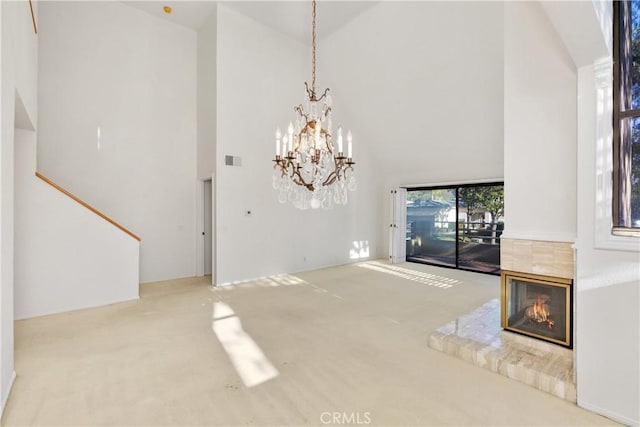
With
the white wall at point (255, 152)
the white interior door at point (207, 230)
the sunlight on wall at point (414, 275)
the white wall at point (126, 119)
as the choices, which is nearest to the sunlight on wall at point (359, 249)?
the sunlight on wall at point (414, 275)

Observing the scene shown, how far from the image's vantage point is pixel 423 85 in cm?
579

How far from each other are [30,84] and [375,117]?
5981 millimetres

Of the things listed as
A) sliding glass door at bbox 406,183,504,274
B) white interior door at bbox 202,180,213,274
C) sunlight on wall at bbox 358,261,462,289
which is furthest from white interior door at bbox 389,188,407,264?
white interior door at bbox 202,180,213,274

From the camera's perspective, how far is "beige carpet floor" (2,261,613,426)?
2051 millimetres

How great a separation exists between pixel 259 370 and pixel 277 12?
597 centimetres

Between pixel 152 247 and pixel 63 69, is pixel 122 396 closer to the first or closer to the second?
pixel 152 247

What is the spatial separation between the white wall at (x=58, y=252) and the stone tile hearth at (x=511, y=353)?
14.8 ft

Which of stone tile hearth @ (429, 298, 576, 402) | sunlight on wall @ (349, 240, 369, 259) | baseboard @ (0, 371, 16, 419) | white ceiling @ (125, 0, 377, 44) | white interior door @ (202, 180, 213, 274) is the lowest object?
baseboard @ (0, 371, 16, 419)

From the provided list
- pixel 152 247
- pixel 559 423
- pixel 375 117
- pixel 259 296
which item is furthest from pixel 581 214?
pixel 152 247

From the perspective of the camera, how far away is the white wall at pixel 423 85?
4863 millimetres

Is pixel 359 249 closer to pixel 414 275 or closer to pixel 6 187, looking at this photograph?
pixel 414 275

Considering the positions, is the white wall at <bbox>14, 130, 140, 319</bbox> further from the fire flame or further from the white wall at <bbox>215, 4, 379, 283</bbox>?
the fire flame

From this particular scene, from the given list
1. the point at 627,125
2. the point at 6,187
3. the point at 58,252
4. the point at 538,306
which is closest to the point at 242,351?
the point at 6,187

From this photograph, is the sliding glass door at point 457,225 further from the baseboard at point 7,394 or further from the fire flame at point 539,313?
the baseboard at point 7,394
